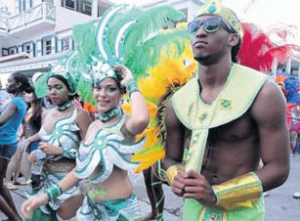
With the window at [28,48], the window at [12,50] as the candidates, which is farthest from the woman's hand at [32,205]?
the window at [12,50]

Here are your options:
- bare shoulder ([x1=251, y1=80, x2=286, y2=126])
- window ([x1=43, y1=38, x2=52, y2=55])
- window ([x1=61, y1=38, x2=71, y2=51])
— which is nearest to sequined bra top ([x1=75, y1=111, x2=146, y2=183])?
bare shoulder ([x1=251, y1=80, x2=286, y2=126])

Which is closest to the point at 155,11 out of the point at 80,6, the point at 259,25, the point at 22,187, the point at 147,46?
the point at 147,46

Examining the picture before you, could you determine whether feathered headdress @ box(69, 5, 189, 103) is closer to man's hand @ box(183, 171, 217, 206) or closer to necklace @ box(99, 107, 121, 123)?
necklace @ box(99, 107, 121, 123)

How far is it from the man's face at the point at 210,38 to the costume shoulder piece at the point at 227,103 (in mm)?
122

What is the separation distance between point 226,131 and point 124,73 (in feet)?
2.46

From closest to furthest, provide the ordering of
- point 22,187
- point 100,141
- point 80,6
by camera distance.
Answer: point 100,141, point 22,187, point 80,6

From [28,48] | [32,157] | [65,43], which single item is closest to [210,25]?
[32,157]

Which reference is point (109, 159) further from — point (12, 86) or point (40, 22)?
point (40, 22)

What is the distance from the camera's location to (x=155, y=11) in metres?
1.93

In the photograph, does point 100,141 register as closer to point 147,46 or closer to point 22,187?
point 147,46

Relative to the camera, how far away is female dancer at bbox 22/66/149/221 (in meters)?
1.65

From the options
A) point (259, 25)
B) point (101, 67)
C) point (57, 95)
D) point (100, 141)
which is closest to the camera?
point (100, 141)

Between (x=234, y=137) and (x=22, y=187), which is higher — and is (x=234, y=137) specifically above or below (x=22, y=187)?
above

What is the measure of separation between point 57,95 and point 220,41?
1.43 metres
